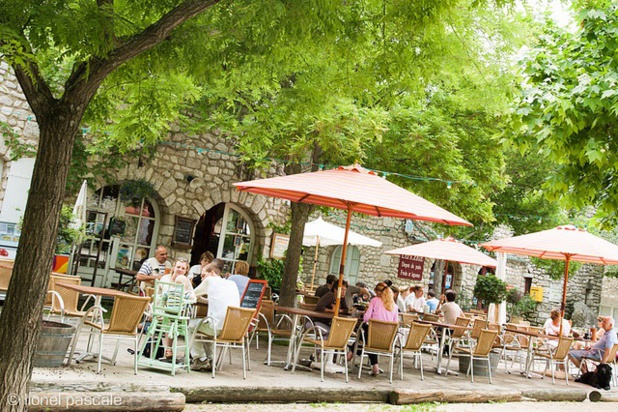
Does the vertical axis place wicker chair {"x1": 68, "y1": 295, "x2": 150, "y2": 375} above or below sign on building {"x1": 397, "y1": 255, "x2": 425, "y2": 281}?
below

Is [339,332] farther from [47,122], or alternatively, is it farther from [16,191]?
[16,191]

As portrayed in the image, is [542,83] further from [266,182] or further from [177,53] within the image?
[177,53]

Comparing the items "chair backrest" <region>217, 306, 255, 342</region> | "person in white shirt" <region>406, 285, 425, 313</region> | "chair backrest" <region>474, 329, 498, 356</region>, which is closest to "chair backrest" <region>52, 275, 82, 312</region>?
"chair backrest" <region>217, 306, 255, 342</region>

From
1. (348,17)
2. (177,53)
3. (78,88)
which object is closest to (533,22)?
(348,17)

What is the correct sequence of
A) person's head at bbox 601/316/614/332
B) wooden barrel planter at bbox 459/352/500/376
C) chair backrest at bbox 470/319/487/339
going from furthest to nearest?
person's head at bbox 601/316/614/332, chair backrest at bbox 470/319/487/339, wooden barrel planter at bbox 459/352/500/376

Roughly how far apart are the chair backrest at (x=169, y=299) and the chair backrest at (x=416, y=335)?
3.11 m

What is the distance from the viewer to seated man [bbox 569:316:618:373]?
10914mm

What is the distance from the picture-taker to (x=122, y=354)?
7422mm

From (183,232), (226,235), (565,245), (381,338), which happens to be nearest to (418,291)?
(565,245)

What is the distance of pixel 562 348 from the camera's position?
10844 millimetres

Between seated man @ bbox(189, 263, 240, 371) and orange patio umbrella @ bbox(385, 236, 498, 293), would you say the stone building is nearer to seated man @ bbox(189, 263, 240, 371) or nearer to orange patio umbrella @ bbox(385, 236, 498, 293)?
orange patio umbrella @ bbox(385, 236, 498, 293)

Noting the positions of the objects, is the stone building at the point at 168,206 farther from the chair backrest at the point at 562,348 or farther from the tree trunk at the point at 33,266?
the tree trunk at the point at 33,266

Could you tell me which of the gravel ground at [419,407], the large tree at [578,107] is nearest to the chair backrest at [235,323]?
the gravel ground at [419,407]

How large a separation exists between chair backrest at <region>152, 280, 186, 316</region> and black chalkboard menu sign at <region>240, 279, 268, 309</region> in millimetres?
1177
